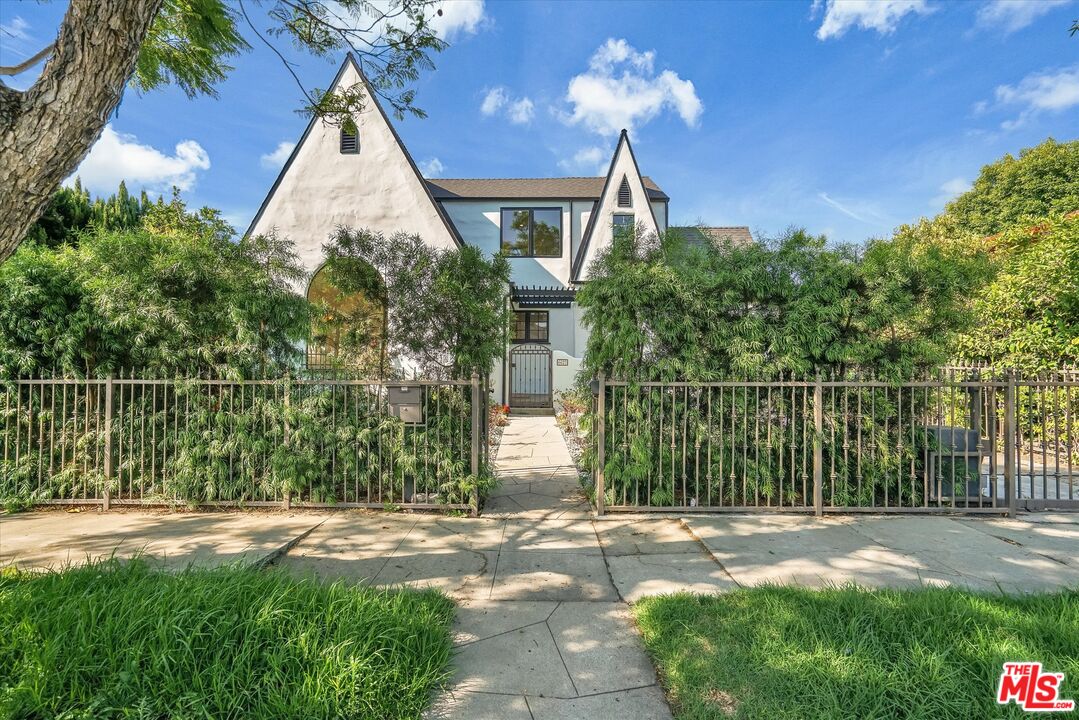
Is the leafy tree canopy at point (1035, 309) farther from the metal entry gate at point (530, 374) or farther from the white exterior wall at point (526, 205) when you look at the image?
the white exterior wall at point (526, 205)

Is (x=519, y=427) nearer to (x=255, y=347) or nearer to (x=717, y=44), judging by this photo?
(x=255, y=347)

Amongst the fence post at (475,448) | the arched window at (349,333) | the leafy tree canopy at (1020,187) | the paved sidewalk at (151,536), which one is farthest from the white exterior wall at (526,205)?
the leafy tree canopy at (1020,187)

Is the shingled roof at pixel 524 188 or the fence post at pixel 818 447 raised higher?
the shingled roof at pixel 524 188

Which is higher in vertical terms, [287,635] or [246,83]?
[246,83]

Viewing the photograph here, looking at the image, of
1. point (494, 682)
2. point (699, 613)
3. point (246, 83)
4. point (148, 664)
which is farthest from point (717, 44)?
point (148, 664)

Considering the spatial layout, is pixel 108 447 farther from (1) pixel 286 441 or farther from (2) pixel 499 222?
(2) pixel 499 222

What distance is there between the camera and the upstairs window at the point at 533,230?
51.3 ft

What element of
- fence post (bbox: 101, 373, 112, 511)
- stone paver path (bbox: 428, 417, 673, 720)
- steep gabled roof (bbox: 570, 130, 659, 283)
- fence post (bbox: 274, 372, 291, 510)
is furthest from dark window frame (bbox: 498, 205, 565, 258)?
stone paver path (bbox: 428, 417, 673, 720)

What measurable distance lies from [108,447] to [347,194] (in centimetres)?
675

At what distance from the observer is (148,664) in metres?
2.10

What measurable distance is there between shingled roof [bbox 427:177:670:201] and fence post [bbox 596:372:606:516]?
39.7 ft

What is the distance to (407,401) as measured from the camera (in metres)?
4.88

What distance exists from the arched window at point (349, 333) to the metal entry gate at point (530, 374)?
8590 millimetres

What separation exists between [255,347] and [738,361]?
5.49m
